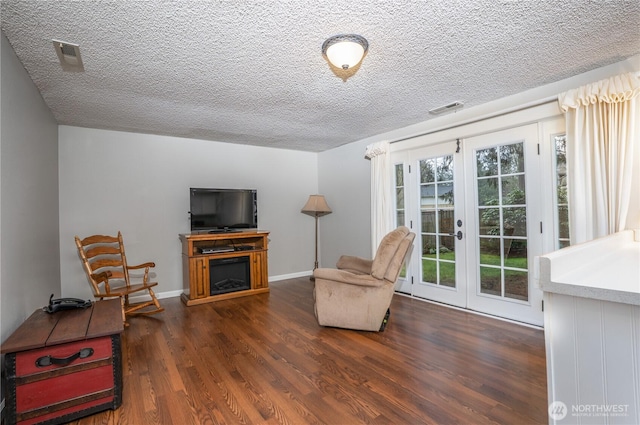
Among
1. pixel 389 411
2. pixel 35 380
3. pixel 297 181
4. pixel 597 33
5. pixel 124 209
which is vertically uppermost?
pixel 597 33

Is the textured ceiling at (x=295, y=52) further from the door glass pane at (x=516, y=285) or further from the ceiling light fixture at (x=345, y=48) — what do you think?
the door glass pane at (x=516, y=285)

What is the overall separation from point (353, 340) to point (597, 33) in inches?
114

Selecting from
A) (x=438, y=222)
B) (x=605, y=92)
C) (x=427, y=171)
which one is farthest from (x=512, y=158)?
(x=438, y=222)

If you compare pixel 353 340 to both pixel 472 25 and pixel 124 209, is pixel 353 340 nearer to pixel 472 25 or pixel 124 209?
pixel 472 25

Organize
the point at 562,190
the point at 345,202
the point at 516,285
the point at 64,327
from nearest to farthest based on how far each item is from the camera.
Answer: the point at 64,327 < the point at 562,190 < the point at 516,285 < the point at 345,202

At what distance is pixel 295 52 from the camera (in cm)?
211

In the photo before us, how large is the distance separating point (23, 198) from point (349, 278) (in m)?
2.67

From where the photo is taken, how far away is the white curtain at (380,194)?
4.06 meters

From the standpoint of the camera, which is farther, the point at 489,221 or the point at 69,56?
the point at 489,221

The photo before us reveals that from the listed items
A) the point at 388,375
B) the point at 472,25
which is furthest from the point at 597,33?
the point at 388,375

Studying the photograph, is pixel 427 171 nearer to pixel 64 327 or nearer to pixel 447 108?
pixel 447 108

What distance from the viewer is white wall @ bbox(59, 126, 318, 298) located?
368cm

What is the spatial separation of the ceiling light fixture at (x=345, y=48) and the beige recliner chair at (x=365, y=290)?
1566 millimetres

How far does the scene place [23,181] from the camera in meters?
2.18
